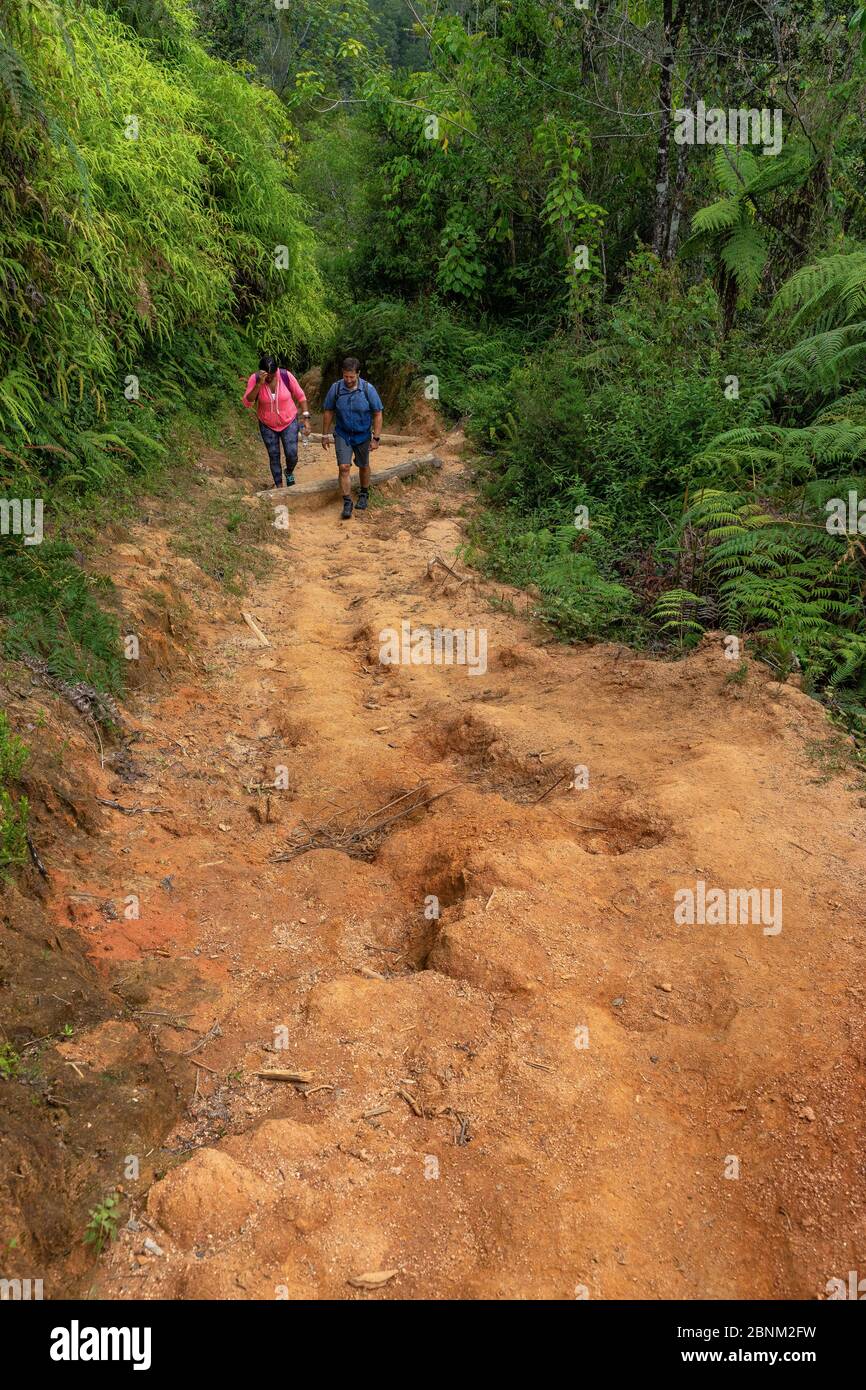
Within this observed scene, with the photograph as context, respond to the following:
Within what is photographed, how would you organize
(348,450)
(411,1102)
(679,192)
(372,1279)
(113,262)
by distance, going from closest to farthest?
(372,1279) < (411,1102) < (113,262) < (348,450) < (679,192)

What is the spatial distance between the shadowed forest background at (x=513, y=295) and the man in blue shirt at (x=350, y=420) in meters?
1.46

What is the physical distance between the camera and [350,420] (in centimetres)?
899

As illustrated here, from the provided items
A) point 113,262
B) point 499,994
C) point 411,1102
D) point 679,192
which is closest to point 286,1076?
point 411,1102

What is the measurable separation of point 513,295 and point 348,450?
18.2 ft

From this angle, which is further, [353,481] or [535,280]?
[535,280]

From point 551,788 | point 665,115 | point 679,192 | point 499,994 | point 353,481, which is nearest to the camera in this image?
point 499,994

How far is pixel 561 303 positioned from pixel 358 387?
5.10 m

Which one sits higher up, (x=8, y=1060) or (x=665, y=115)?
(x=665, y=115)

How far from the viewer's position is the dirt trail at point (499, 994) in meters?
2.52

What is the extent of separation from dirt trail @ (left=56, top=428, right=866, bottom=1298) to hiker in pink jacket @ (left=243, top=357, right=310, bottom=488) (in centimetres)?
416

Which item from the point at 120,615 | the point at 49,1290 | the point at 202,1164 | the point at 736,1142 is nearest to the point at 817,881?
the point at 736,1142

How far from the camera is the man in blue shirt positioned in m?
8.84

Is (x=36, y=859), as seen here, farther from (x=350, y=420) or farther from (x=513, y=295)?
(x=513, y=295)

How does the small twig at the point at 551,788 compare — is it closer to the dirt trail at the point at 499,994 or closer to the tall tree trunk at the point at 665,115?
the dirt trail at the point at 499,994
